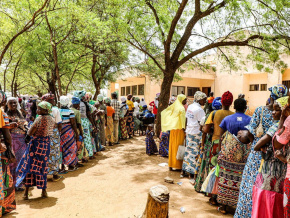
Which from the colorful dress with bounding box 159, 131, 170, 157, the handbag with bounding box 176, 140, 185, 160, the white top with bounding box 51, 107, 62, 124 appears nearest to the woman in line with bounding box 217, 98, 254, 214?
the handbag with bounding box 176, 140, 185, 160

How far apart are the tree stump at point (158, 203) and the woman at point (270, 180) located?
1.01m

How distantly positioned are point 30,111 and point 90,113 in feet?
5.16

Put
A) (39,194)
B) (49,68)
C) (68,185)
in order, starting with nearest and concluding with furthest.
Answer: (39,194) → (68,185) → (49,68)

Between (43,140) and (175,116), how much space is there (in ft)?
9.87

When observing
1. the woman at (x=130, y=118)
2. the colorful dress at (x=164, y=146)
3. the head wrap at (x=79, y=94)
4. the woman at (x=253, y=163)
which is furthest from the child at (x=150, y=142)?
the woman at (x=253, y=163)

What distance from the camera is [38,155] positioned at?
13.5 ft

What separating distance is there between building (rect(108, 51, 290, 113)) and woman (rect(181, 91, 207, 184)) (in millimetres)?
11963

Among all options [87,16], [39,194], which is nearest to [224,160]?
[39,194]

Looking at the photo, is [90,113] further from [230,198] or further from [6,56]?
[6,56]

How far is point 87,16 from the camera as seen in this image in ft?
30.9

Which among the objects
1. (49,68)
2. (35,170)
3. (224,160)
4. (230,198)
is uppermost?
(49,68)

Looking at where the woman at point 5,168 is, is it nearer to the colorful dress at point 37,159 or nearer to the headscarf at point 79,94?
the colorful dress at point 37,159

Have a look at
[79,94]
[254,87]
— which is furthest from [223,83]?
[79,94]

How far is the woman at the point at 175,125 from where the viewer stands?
18.5 feet
